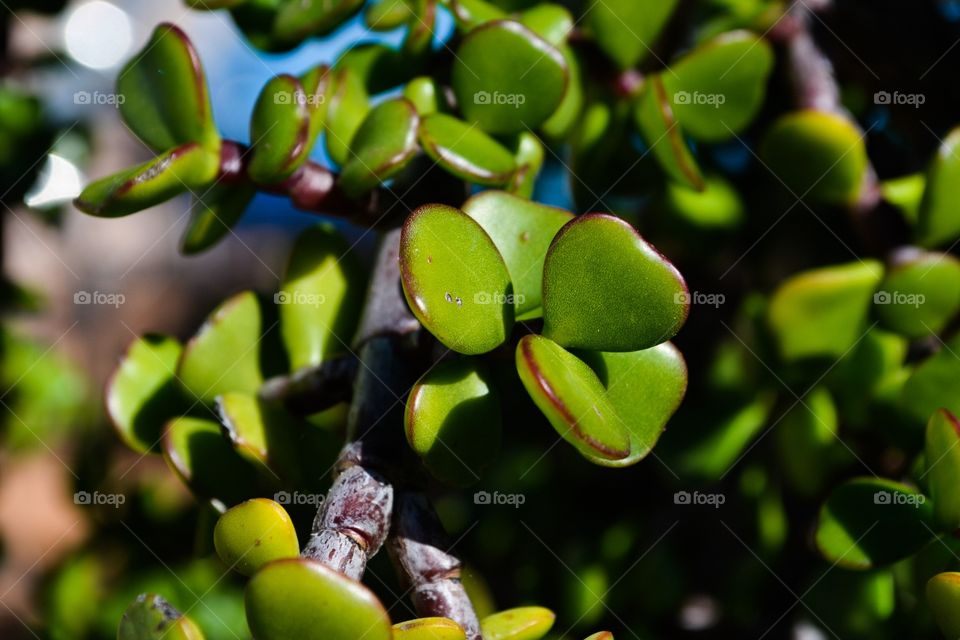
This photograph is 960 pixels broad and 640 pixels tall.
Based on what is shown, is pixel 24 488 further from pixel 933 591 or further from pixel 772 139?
pixel 933 591

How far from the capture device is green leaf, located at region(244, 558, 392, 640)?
1.08ft

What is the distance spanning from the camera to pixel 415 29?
0.58m

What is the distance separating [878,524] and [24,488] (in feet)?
6.32

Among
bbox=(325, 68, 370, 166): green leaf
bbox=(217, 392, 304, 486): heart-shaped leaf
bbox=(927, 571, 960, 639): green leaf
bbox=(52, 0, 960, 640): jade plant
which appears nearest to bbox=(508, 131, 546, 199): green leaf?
bbox=(52, 0, 960, 640): jade plant

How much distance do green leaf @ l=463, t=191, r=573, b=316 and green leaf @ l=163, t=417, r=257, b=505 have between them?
0.20m

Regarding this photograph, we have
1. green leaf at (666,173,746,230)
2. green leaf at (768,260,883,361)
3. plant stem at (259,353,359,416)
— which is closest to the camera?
plant stem at (259,353,359,416)

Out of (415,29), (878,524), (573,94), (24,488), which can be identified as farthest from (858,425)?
(24,488)

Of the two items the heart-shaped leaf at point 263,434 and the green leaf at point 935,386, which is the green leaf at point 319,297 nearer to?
the heart-shaped leaf at point 263,434

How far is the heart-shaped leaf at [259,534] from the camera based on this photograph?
372mm

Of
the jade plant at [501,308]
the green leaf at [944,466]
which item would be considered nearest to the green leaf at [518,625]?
the jade plant at [501,308]

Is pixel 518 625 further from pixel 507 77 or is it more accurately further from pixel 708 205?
pixel 708 205

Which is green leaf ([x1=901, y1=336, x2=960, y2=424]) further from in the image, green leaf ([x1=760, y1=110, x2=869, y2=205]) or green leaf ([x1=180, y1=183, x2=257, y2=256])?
green leaf ([x1=180, y1=183, x2=257, y2=256])

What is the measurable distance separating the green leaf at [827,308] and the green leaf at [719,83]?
134 mm

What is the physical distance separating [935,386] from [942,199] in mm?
155
